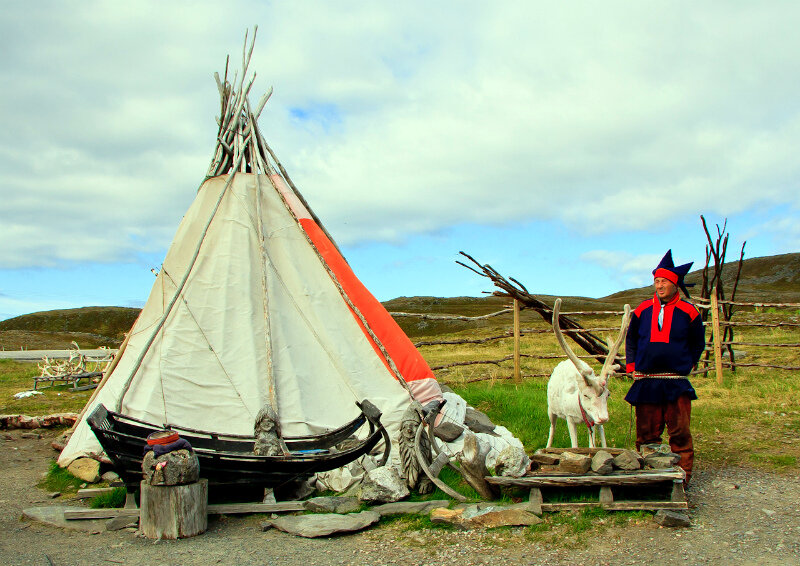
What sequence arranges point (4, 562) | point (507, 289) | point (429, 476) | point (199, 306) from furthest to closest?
point (507, 289) < point (199, 306) < point (429, 476) < point (4, 562)

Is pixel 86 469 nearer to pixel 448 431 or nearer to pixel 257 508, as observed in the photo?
pixel 257 508

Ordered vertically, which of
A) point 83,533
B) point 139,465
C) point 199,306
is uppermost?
point 199,306

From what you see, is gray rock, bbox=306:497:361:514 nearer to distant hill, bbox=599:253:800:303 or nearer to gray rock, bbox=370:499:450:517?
gray rock, bbox=370:499:450:517

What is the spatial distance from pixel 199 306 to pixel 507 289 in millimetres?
5110

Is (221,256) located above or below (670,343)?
above

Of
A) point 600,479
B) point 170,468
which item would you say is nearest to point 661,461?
point 600,479

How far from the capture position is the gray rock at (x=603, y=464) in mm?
4852

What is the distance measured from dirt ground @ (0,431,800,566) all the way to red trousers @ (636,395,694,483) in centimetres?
38

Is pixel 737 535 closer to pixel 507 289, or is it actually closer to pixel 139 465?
pixel 139 465

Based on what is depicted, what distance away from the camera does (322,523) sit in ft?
15.8

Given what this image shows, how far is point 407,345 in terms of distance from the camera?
721cm

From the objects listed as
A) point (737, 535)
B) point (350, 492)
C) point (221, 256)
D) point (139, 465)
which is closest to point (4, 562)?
point (139, 465)

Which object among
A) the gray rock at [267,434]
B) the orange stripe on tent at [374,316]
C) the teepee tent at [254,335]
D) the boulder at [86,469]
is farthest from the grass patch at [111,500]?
the orange stripe on tent at [374,316]

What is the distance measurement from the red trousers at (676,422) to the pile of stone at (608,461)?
14 cm
